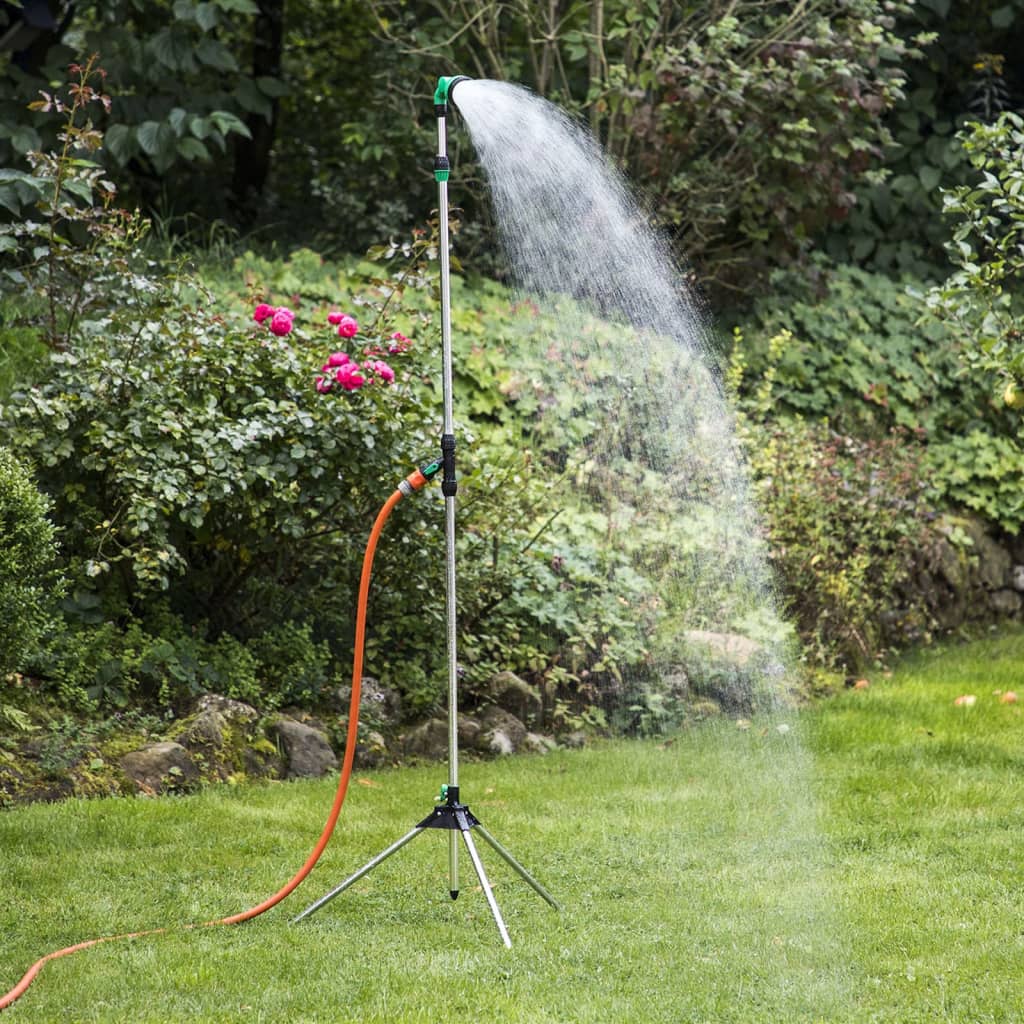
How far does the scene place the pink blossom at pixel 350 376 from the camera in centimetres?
466

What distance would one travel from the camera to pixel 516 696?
5230mm

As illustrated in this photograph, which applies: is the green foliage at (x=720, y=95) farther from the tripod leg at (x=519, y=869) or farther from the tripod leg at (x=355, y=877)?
the tripod leg at (x=355, y=877)

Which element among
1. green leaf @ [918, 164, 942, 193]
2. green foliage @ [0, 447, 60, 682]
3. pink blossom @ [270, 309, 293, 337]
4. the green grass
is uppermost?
green leaf @ [918, 164, 942, 193]

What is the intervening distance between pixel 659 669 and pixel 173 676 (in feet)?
6.21

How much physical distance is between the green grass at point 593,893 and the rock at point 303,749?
0.40 ft

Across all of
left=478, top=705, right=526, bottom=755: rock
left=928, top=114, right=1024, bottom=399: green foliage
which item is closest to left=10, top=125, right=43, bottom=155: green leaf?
left=478, top=705, right=526, bottom=755: rock

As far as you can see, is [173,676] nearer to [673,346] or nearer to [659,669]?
[659,669]

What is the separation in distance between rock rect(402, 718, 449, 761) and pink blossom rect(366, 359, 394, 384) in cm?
124

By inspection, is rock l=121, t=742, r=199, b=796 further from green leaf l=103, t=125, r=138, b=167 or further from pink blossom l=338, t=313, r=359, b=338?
green leaf l=103, t=125, r=138, b=167

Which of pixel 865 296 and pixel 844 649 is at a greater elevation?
pixel 865 296

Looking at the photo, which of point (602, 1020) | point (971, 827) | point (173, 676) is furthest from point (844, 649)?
point (602, 1020)

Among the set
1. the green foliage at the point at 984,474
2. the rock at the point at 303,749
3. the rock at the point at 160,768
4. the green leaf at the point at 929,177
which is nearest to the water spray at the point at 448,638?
the rock at the point at 160,768

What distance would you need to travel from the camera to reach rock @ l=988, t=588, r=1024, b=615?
728 centimetres

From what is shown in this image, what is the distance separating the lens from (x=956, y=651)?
259 inches
